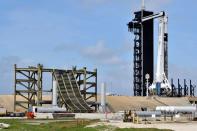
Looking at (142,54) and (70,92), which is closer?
(70,92)

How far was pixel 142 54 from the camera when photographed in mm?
169750

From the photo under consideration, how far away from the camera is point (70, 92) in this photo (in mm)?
121438

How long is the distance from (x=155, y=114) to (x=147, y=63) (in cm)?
7728

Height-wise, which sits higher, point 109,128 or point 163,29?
point 163,29

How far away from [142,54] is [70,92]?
54744 millimetres

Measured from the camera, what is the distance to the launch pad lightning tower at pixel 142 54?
6718 inches

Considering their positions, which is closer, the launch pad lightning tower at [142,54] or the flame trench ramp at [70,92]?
the flame trench ramp at [70,92]

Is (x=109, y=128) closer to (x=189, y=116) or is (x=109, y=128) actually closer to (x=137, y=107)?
(x=189, y=116)

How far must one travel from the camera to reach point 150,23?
176375 millimetres

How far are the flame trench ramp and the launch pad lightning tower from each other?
4808 centimetres

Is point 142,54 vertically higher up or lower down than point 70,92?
higher up

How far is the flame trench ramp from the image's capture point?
114 meters

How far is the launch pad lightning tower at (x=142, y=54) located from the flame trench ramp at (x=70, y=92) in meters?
48.1

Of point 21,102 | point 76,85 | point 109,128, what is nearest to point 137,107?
point 76,85
